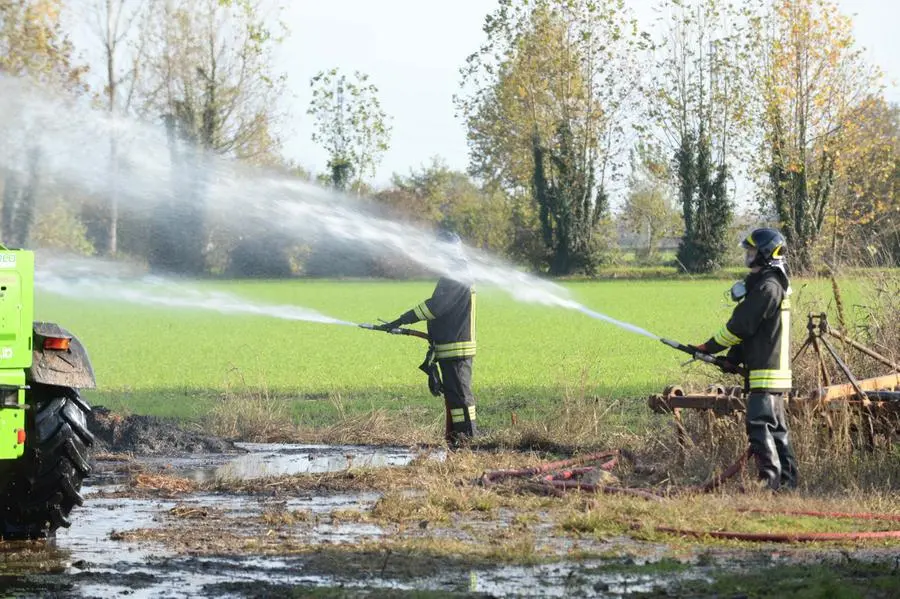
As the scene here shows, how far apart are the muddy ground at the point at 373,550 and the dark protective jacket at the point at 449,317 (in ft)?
6.27

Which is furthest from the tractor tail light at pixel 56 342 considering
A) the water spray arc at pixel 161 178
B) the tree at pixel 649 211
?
the tree at pixel 649 211

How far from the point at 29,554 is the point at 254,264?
5579 centimetres

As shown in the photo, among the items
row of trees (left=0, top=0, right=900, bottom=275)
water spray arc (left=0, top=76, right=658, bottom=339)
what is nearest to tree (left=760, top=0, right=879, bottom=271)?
row of trees (left=0, top=0, right=900, bottom=275)

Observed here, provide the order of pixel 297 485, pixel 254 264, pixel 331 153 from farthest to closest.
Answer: pixel 331 153
pixel 254 264
pixel 297 485

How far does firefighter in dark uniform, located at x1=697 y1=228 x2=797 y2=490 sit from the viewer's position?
9617 mm

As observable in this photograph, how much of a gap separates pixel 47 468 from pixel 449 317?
5.36m

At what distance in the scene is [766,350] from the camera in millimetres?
9680

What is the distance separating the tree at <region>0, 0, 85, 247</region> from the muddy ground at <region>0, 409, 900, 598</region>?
Answer: 16240 millimetres

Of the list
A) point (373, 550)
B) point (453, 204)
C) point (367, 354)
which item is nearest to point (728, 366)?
point (373, 550)

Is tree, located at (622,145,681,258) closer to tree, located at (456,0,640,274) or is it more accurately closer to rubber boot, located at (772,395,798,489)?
tree, located at (456,0,640,274)

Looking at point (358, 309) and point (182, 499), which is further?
point (358, 309)

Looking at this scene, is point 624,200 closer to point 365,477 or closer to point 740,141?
point 740,141

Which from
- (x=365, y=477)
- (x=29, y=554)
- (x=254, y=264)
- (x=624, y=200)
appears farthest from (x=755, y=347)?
(x=624, y=200)

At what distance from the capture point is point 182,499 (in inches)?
390
